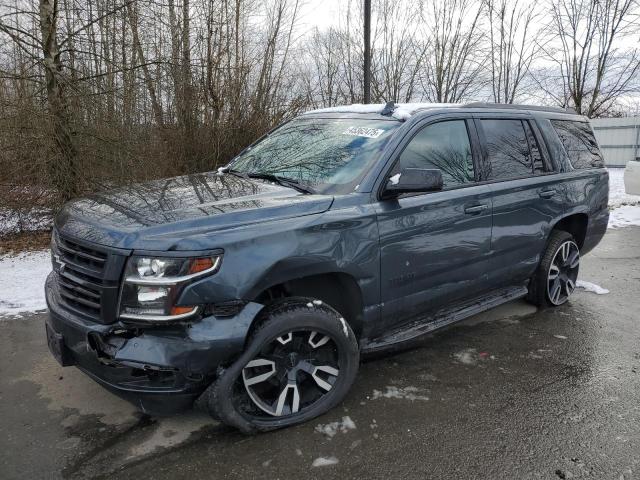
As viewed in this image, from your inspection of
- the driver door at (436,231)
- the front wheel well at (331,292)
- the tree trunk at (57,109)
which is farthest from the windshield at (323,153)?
the tree trunk at (57,109)

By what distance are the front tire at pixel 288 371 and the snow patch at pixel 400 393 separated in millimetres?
310

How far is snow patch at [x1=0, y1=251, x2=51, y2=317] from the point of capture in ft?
16.4

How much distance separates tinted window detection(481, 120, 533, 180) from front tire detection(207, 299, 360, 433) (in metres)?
1.90

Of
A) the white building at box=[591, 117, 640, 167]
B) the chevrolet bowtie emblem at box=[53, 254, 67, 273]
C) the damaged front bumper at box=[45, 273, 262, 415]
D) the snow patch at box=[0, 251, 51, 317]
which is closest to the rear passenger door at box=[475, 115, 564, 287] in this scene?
the damaged front bumper at box=[45, 273, 262, 415]

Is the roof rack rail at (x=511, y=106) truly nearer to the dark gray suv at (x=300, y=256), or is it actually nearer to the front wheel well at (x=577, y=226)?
the dark gray suv at (x=300, y=256)

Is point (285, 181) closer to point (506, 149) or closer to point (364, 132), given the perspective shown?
point (364, 132)

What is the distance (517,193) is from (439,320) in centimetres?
127

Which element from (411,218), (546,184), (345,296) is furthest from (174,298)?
(546,184)

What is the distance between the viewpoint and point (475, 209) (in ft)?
12.4

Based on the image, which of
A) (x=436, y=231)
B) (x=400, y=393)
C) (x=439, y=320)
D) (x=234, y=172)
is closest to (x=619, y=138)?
(x=439, y=320)

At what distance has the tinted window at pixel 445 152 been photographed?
3.54m

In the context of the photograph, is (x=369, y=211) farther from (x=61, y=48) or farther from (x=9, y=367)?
(x=61, y=48)

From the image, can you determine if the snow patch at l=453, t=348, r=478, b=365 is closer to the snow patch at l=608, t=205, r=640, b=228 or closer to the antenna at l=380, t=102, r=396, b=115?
the antenna at l=380, t=102, r=396, b=115

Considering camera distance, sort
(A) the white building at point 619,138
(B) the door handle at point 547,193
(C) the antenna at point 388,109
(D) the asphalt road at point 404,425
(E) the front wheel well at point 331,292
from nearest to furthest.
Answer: (D) the asphalt road at point 404,425 → (E) the front wheel well at point 331,292 → (C) the antenna at point 388,109 → (B) the door handle at point 547,193 → (A) the white building at point 619,138
